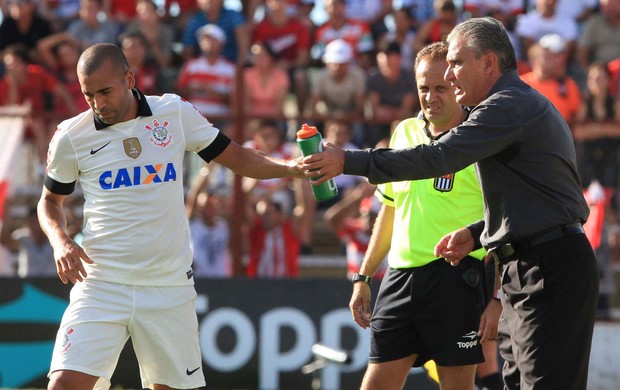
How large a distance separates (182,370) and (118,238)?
837 mm

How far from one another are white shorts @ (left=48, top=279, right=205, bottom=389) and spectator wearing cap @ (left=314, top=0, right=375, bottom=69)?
8096 mm

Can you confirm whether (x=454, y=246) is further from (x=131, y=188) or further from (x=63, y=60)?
(x=63, y=60)

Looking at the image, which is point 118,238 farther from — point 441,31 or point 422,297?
point 441,31

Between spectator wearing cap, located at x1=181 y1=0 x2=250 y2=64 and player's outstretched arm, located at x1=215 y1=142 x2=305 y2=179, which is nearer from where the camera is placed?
player's outstretched arm, located at x1=215 y1=142 x2=305 y2=179

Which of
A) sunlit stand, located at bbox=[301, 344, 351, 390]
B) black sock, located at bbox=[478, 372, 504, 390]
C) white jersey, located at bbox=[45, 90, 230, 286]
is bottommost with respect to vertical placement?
sunlit stand, located at bbox=[301, 344, 351, 390]

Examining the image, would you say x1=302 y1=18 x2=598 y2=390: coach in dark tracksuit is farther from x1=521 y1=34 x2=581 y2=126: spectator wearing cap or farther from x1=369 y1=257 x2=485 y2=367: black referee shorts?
x1=521 y1=34 x2=581 y2=126: spectator wearing cap

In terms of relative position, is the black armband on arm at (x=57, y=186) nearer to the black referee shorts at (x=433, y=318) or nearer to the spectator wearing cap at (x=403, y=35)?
the black referee shorts at (x=433, y=318)

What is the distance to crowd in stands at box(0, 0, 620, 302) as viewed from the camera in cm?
1175

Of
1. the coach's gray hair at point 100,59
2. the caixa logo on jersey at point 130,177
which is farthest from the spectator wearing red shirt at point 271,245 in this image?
the coach's gray hair at point 100,59

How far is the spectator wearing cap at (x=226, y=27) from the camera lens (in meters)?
13.8

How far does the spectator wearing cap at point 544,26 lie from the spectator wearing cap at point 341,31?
75.9 inches

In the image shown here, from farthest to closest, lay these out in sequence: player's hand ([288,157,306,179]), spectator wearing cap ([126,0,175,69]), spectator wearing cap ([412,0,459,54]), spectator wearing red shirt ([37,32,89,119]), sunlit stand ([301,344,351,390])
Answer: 1. spectator wearing cap ([412,0,459,54])
2. spectator wearing cap ([126,0,175,69])
3. spectator wearing red shirt ([37,32,89,119])
4. sunlit stand ([301,344,351,390])
5. player's hand ([288,157,306,179])

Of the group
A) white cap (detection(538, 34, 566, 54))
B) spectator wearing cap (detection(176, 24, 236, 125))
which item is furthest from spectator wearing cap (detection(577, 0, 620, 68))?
spectator wearing cap (detection(176, 24, 236, 125))

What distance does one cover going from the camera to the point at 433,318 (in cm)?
616
